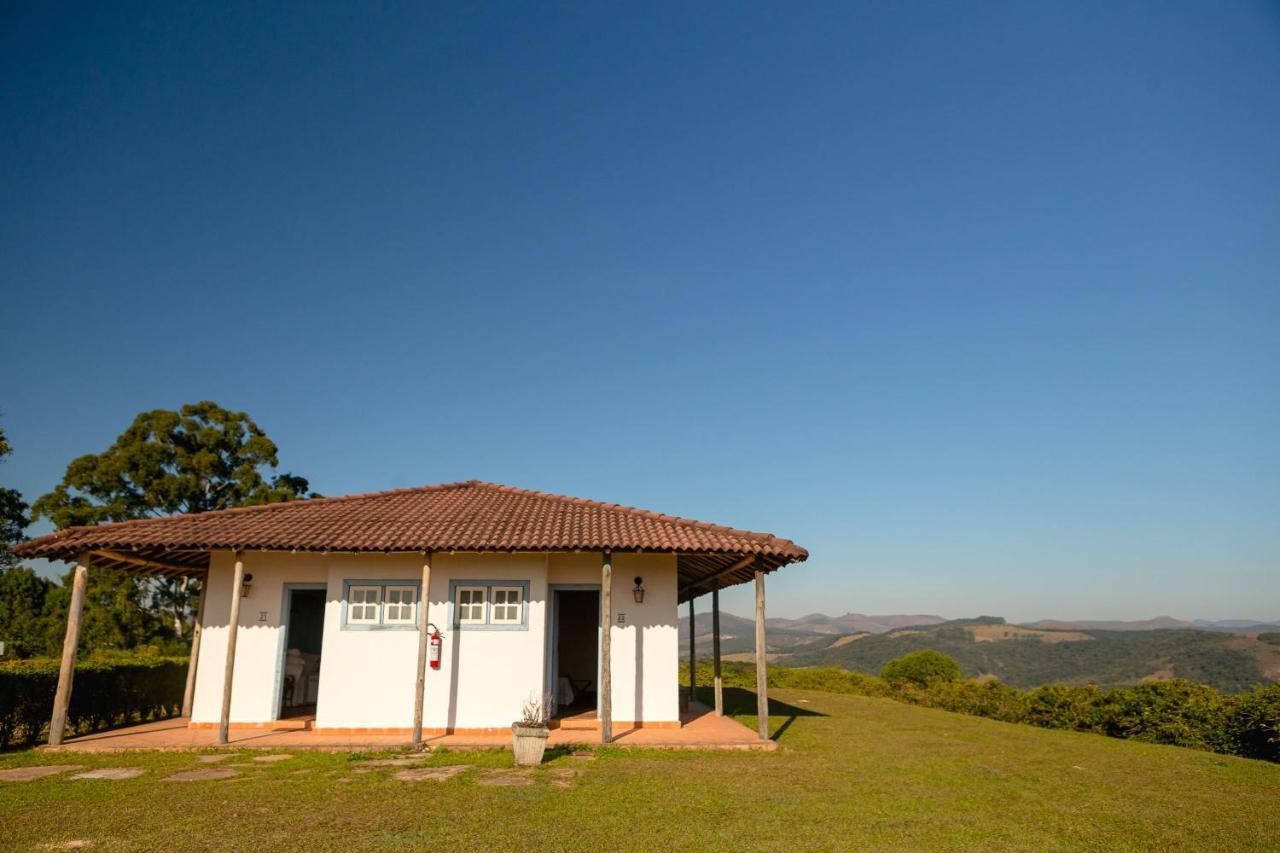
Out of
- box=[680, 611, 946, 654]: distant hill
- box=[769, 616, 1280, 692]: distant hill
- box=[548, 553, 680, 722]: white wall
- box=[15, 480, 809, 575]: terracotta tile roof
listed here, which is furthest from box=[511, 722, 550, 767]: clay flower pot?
box=[680, 611, 946, 654]: distant hill

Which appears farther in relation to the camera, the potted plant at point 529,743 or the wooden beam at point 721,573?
the wooden beam at point 721,573

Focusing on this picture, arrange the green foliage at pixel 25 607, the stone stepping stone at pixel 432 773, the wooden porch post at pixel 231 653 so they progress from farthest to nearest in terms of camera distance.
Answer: the green foliage at pixel 25 607
the wooden porch post at pixel 231 653
the stone stepping stone at pixel 432 773

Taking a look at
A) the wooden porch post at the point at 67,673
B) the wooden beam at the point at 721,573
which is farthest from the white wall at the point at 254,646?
the wooden beam at the point at 721,573

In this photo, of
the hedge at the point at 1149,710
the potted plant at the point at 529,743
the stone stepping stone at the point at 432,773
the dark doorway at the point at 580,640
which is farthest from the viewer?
the dark doorway at the point at 580,640

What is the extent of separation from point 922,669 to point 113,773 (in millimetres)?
Answer: 23617

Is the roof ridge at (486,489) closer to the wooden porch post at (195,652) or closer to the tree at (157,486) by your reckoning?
the wooden porch post at (195,652)

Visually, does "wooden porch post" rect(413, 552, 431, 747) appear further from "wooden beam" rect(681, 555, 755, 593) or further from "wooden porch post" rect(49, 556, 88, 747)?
"wooden beam" rect(681, 555, 755, 593)

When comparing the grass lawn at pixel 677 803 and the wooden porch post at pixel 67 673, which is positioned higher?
the wooden porch post at pixel 67 673

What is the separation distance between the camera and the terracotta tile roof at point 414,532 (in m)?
11.3

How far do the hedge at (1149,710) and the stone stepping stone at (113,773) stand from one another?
16.8m

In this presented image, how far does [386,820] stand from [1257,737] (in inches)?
550

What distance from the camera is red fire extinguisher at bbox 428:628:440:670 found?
11789 mm

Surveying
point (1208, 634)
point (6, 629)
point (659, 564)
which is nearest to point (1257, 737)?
point (659, 564)

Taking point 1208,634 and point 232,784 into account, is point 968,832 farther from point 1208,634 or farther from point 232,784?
point 1208,634
